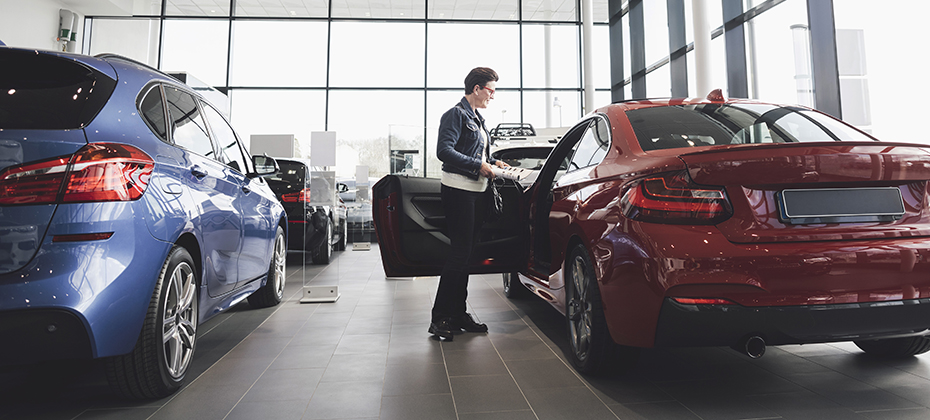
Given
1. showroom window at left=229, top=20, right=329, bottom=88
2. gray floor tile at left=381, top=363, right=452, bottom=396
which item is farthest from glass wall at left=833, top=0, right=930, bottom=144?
showroom window at left=229, top=20, right=329, bottom=88

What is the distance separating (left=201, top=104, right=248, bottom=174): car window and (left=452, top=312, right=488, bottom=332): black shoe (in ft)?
5.07

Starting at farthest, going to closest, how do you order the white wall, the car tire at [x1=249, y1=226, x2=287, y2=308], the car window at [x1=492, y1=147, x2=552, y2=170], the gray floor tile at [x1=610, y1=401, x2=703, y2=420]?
the white wall → the car window at [x1=492, y1=147, x2=552, y2=170] → the car tire at [x1=249, y1=226, x2=287, y2=308] → the gray floor tile at [x1=610, y1=401, x2=703, y2=420]

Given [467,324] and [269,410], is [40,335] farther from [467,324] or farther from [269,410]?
[467,324]

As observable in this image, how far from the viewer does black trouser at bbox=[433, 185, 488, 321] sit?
9.35 ft

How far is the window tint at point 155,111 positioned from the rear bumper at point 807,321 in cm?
194

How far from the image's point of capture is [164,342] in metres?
1.86

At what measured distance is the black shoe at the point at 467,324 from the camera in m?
3.09

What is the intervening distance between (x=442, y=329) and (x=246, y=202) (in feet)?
4.30

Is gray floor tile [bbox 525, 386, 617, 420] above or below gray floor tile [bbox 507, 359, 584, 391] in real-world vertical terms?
below

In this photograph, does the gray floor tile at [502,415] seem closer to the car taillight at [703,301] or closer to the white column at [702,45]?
the car taillight at [703,301]

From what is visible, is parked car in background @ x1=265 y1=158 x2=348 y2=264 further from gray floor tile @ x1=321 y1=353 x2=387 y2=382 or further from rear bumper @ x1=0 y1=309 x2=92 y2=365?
rear bumper @ x1=0 y1=309 x2=92 y2=365

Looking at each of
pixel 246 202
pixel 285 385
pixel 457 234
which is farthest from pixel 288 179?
pixel 285 385

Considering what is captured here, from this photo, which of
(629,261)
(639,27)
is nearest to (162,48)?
(639,27)

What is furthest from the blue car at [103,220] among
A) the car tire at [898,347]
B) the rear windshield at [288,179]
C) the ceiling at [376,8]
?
the ceiling at [376,8]
